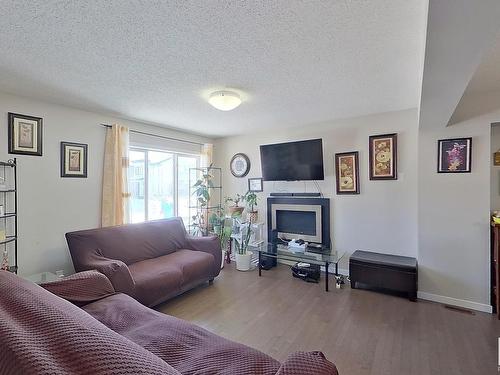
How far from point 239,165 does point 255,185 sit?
1.72ft

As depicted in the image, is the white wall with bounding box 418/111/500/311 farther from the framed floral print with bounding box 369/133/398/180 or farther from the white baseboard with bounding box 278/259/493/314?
the framed floral print with bounding box 369/133/398/180

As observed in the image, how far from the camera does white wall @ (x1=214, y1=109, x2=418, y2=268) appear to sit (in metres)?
3.33

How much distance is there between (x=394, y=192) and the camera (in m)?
3.43

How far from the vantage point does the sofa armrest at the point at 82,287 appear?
6.29 ft

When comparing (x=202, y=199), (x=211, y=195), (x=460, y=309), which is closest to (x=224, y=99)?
(x=202, y=199)

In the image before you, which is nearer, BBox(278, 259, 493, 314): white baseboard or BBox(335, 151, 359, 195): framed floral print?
BBox(278, 259, 493, 314): white baseboard

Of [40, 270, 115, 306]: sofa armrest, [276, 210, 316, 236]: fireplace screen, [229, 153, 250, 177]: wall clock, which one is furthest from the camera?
[229, 153, 250, 177]: wall clock

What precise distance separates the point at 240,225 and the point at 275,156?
1.34 metres

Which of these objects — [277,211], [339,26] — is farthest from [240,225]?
[339,26]

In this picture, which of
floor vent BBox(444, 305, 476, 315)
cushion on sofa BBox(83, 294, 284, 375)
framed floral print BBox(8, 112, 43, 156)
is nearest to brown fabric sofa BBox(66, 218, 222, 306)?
cushion on sofa BBox(83, 294, 284, 375)

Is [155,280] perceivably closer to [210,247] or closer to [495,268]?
[210,247]

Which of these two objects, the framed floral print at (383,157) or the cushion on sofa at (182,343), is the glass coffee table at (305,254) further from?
the cushion on sofa at (182,343)

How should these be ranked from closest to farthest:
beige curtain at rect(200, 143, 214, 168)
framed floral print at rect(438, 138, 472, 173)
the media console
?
framed floral print at rect(438, 138, 472, 173)
the media console
beige curtain at rect(200, 143, 214, 168)

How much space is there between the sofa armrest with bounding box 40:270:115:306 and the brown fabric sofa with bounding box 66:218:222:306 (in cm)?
21
